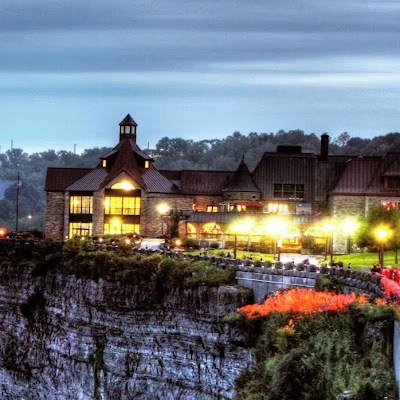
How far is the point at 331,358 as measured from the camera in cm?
4481

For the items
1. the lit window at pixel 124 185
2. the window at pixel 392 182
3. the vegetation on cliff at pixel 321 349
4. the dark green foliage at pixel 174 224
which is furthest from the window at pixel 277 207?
the vegetation on cliff at pixel 321 349

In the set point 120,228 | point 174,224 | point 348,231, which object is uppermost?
point 174,224

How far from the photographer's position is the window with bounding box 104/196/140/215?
323 ft

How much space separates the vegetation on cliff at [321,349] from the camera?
1636 inches

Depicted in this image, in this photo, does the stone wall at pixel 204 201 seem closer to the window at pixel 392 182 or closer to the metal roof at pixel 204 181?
the metal roof at pixel 204 181

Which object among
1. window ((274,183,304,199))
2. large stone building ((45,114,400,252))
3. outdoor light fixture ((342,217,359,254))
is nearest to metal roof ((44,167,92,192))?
large stone building ((45,114,400,252))

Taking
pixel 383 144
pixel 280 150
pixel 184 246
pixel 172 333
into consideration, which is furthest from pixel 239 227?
pixel 383 144

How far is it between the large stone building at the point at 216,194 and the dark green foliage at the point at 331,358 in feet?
134

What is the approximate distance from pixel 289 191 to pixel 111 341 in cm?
3553

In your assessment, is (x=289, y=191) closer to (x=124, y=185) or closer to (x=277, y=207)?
(x=277, y=207)

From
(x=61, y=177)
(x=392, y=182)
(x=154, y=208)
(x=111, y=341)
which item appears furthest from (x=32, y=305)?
(x=392, y=182)

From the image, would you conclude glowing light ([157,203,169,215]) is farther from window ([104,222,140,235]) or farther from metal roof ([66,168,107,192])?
metal roof ([66,168,107,192])

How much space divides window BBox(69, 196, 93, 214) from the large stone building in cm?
9

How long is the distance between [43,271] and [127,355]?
14.0m
